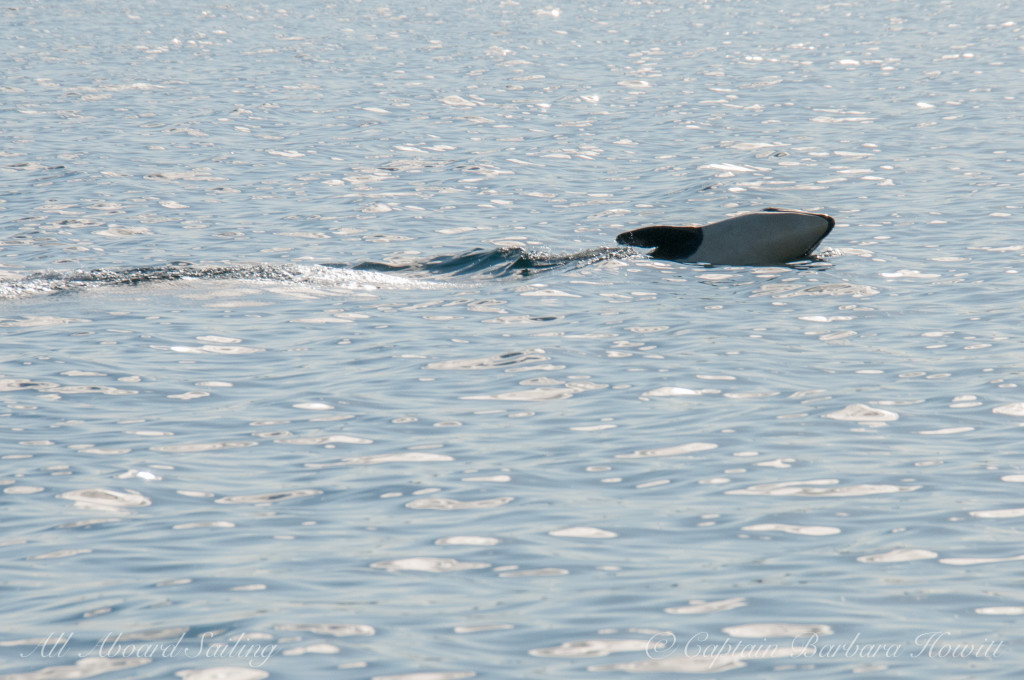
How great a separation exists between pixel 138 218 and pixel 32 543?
13834mm

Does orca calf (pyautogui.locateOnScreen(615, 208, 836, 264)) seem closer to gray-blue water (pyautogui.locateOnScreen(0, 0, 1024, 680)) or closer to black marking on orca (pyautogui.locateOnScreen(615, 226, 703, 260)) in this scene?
black marking on orca (pyautogui.locateOnScreen(615, 226, 703, 260))

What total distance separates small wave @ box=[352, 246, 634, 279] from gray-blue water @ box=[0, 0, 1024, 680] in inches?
2.8

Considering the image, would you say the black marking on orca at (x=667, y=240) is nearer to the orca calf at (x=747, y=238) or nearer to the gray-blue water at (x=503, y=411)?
the orca calf at (x=747, y=238)

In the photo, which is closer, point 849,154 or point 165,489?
point 165,489

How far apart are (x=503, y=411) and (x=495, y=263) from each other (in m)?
6.85

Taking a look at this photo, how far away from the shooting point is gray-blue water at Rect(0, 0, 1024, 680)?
7781 mm

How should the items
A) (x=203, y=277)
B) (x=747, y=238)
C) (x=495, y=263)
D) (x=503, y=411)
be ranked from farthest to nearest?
(x=495, y=263), (x=747, y=238), (x=203, y=277), (x=503, y=411)

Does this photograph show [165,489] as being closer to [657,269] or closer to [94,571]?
[94,571]

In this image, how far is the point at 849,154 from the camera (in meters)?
28.4

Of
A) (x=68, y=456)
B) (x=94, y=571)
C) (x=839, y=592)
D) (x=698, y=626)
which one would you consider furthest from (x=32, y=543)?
(x=839, y=592)

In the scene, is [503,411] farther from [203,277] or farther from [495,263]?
[203,277]

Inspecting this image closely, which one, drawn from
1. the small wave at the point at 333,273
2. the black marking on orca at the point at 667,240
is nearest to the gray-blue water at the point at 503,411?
the small wave at the point at 333,273

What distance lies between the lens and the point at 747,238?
18453mm

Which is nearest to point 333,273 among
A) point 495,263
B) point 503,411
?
point 495,263
